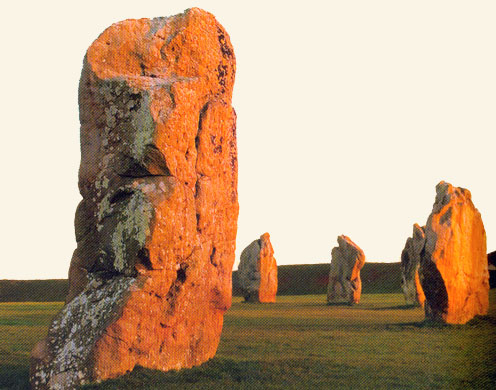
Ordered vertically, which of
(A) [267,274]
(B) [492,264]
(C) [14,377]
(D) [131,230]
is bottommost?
(C) [14,377]

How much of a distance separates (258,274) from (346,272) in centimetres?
347

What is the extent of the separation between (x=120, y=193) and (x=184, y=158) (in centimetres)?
88

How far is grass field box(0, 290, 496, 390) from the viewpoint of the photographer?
23.6 feet

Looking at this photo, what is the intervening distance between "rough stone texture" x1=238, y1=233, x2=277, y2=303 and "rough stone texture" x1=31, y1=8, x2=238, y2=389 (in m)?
15.9

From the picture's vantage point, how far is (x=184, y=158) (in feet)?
25.5

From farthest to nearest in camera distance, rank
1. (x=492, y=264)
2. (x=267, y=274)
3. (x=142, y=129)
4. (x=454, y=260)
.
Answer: (x=267, y=274)
(x=492, y=264)
(x=454, y=260)
(x=142, y=129)

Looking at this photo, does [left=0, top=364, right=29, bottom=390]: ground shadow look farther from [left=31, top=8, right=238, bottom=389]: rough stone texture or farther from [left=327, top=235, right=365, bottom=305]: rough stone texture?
[left=327, top=235, right=365, bottom=305]: rough stone texture

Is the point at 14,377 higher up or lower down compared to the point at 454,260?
lower down

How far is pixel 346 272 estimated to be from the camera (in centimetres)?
2294

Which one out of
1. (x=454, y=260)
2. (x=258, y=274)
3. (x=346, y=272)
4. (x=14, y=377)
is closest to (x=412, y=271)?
(x=346, y=272)

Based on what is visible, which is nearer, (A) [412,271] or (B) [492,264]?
(B) [492,264]

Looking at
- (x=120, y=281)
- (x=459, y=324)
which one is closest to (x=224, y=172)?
(x=120, y=281)

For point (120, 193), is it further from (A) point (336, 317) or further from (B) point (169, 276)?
(A) point (336, 317)

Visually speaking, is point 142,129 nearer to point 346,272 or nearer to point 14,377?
point 14,377
